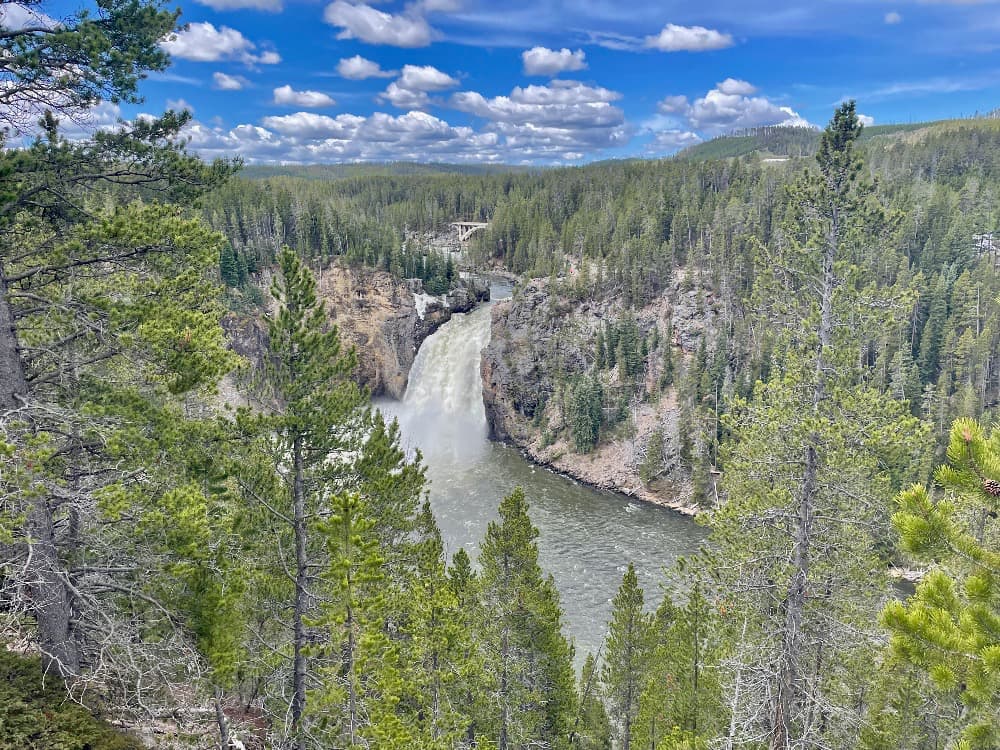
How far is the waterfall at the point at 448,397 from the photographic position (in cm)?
6494

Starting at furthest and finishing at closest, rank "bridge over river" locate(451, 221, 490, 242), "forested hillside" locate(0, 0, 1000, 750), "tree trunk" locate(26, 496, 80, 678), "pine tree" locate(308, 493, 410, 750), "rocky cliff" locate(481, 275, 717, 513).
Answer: "bridge over river" locate(451, 221, 490, 242) < "rocky cliff" locate(481, 275, 717, 513) < "pine tree" locate(308, 493, 410, 750) < "tree trunk" locate(26, 496, 80, 678) < "forested hillside" locate(0, 0, 1000, 750)

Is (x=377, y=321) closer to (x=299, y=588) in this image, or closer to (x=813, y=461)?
(x=299, y=588)

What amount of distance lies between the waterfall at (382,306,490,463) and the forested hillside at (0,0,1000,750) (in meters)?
45.5

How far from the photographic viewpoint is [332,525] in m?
9.17

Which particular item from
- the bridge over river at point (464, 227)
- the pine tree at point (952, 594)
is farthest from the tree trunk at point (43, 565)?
the bridge over river at point (464, 227)

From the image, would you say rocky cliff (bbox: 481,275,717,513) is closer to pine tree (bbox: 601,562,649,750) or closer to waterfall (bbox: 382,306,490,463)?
waterfall (bbox: 382,306,490,463)

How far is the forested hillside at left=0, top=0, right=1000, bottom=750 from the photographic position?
7.67 metres

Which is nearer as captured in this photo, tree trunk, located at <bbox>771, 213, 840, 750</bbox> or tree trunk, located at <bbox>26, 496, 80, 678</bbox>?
tree trunk, located at <bbox>26, 496, 80, 678</bbox>

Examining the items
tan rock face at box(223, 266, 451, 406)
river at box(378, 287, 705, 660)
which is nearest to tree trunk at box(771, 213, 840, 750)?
river at box(378, 287, 705, 660)

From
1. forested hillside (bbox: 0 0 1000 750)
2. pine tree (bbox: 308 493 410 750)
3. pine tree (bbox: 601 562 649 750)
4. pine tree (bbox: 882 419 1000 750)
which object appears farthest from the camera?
pine tree (bbox: 601 562 649 750)

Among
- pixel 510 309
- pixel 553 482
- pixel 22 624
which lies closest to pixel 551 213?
pixel 510 309

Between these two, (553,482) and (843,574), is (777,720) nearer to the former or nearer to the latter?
(843,574)

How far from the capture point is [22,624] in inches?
365

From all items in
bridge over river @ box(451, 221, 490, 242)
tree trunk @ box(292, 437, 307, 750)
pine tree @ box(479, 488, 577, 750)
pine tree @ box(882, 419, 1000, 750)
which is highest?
bridge over river @ box(451, 221, 490, 242)
